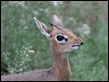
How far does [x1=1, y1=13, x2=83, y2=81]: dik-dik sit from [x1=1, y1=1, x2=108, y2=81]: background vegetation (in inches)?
39.0

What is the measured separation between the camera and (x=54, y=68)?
8.36m

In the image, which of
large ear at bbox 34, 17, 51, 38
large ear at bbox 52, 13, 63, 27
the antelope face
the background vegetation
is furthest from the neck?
the background vegetation

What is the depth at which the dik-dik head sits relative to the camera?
810 cm

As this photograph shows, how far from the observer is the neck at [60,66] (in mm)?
8305

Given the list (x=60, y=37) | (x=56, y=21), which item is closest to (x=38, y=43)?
(x=56, y=21)

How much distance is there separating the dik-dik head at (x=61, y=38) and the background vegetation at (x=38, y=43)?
1.08 metres

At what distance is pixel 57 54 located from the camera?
8305 millimetres

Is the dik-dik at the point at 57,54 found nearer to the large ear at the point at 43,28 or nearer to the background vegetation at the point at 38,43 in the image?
the large ear at the point at 43,28

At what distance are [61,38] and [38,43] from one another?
2378mm

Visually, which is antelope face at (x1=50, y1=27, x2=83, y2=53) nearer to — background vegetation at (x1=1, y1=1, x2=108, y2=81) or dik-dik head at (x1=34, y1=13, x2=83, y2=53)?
dik-dik head at (x1=34, y1=13, x2=83, y2=53)

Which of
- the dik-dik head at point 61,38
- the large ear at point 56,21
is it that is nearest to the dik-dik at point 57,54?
the dik-dik head at point 61,38

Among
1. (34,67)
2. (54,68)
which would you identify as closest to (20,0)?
(34,67)

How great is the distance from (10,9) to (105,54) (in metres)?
1.95

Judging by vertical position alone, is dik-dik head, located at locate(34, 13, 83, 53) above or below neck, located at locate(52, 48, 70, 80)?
above
